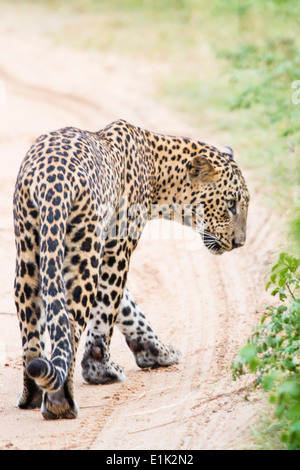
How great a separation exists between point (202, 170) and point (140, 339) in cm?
143

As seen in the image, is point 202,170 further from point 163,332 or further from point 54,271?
point 54,271

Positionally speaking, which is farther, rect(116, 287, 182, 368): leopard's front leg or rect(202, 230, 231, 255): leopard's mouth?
rect(202, 230, 231, 255): leopard's mouth

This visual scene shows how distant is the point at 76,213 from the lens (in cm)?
Answer: 539

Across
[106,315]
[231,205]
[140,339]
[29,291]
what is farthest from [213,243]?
[29,291]

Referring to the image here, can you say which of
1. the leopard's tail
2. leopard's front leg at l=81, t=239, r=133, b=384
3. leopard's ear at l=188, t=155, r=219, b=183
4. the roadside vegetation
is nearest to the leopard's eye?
leopard's ear at l=188, t=155, r=219, b=183

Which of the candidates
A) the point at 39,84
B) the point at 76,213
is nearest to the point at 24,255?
the point at 76,213

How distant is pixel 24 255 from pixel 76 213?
0.43 m

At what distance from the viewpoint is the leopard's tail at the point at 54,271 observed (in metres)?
5.07

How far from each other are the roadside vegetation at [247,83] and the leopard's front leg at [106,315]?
102 cm

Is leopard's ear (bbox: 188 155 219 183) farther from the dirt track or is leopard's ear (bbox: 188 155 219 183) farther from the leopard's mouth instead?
the dirt track

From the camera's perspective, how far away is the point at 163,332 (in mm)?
7492

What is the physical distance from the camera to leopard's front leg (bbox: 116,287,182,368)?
6.62 meters

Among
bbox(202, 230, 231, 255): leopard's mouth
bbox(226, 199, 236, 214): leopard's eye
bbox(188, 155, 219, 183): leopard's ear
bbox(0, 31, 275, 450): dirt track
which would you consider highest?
bbox(188, 155, 219, 183): leopard's ear
